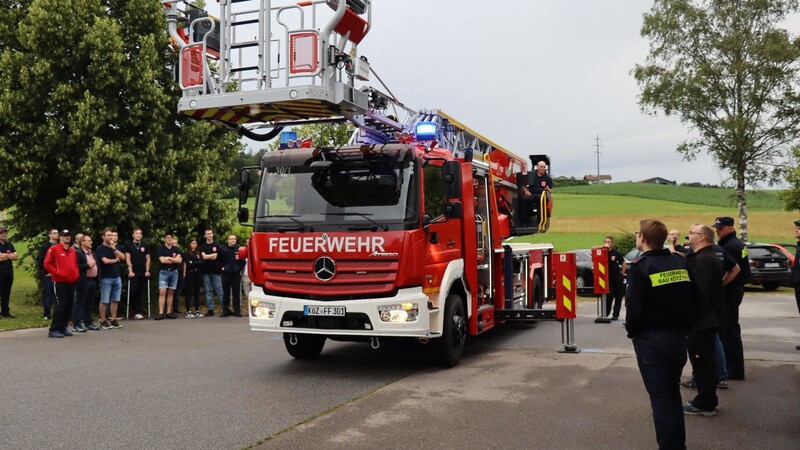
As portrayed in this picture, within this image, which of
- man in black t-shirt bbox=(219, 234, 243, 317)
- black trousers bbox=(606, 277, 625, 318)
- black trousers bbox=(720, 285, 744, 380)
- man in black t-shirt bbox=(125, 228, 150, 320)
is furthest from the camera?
man in black t-shirt bbox=(219, 234, 243, 317)

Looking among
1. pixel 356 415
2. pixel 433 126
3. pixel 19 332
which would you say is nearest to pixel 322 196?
pixel 433 126

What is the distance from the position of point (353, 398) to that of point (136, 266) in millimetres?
8898

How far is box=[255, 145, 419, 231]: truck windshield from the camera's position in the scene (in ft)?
26.7

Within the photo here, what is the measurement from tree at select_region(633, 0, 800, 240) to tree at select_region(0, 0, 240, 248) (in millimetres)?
21129

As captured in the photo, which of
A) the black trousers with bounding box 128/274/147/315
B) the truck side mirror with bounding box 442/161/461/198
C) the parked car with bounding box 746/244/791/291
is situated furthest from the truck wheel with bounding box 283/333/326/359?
the parked car with bounding box 746/244/791/291

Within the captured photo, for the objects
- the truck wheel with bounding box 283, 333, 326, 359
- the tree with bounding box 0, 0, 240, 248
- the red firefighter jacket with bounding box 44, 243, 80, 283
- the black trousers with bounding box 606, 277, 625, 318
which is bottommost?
the truck wheel with bounding box 283, 333, 326, 359

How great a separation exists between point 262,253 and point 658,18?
26.7 m

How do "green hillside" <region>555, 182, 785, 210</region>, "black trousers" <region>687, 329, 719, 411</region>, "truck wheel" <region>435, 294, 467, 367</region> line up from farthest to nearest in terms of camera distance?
"green hillside" <region>555, 182, 785, 210</region>
"truck wheel" <region>435, 294, 467, 367</region>
"black trousers" <region>687, 329, 719, 411</region>

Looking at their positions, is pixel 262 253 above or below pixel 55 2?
below

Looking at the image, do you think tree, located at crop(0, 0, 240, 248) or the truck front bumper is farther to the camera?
tree, located at crop(0, 0, 240, 248)

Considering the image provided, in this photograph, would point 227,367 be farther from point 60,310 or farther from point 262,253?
point 60,310

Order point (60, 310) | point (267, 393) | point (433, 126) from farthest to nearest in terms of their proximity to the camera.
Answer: point (60, 310) → point (433, 126) → point (267, 393)

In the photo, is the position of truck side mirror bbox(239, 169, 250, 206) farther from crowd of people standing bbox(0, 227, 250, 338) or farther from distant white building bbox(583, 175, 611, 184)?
distant white building bbox(583, 175, 611, 184)

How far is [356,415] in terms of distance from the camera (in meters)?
6.36
